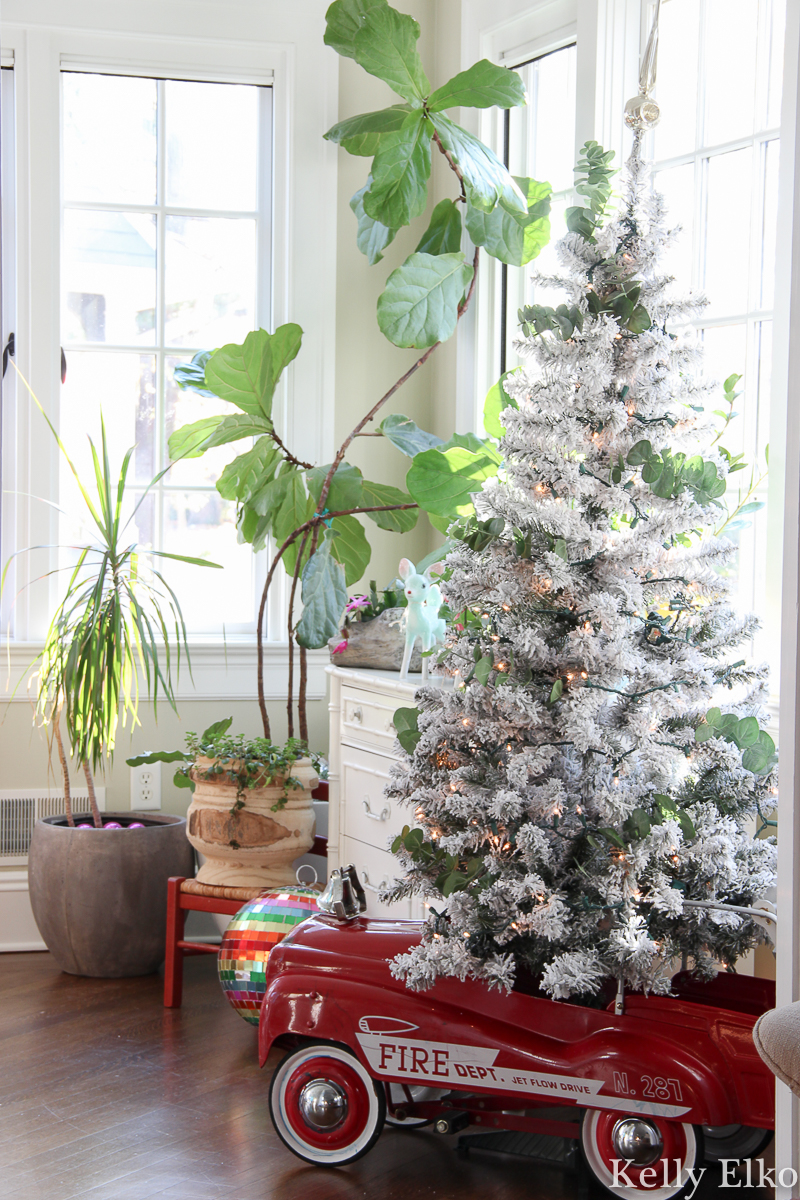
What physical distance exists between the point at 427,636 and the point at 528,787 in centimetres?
77

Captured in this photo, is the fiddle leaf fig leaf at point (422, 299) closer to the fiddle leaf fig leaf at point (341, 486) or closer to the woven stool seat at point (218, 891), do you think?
the fiddle leaf fig leaf at point (341, 486)

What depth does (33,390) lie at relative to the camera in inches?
126

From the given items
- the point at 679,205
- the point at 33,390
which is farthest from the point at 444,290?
the point at 33,390

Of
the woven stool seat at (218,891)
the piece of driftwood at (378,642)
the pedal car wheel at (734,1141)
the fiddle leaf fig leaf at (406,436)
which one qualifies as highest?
the fiddle leaf fig leaf at (406,436)

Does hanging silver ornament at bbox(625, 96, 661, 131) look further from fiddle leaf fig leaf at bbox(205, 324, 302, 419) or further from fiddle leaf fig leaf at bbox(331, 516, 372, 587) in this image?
fiddle leaf fig leaf at bbox(331, 516, 372, 587)

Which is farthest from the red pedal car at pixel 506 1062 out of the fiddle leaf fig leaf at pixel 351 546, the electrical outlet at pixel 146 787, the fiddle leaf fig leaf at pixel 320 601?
the electrical outlet at pixel 146 787

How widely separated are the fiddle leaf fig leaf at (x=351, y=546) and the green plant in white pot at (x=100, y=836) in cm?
40

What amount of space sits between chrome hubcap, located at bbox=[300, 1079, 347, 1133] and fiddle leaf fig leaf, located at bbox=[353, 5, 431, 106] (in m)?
2.16

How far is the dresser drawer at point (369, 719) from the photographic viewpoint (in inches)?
98.9

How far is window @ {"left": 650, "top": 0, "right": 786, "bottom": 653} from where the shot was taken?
7.59 feet

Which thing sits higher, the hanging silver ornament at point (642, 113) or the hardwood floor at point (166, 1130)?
the hanging silver ornament at point (642, 113)

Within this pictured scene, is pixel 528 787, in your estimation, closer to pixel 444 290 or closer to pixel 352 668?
pixel 352 668

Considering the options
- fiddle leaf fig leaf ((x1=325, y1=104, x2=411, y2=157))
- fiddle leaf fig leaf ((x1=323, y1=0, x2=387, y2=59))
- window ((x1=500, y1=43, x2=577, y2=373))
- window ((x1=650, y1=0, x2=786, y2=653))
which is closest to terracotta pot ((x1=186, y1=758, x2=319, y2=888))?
window ((x1=650, y1=0, x2=786, y2=653))

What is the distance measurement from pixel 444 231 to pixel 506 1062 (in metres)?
2.11
